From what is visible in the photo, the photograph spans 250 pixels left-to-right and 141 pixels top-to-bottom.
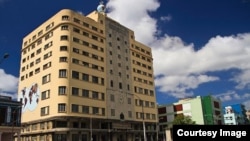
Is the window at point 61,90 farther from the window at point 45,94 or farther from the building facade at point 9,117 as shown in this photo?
the building facade at point 9,117

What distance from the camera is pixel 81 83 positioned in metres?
61.7

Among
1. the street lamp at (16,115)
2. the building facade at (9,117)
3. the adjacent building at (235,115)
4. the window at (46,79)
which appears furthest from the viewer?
the adjacent building at (235,115)

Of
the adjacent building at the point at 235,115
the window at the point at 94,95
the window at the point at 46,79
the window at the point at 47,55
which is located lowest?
the adjacent building at the point at 235,115

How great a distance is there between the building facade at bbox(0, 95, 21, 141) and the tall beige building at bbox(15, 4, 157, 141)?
885 cm

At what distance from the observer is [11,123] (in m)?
46.6

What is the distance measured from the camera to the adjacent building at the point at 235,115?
4861 inches

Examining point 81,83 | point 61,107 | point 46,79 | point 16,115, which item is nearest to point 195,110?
point 81,83

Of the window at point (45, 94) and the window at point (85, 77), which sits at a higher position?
the window at point (85, 77)

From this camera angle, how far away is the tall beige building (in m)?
58.1

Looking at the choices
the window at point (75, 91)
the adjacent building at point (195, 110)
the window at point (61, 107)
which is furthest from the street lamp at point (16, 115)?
the adjacent building at point (195, 110)

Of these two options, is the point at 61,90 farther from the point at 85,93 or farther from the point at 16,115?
the point at 16,115

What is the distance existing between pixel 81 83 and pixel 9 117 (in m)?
18.9

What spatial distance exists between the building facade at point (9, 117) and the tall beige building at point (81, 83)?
8855 millimetres

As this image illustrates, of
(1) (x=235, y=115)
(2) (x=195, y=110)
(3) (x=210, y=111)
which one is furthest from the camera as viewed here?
(1) (x=235, y=115)
